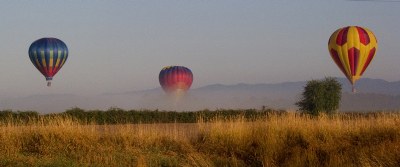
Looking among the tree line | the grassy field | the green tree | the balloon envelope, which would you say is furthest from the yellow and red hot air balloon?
the grassy field

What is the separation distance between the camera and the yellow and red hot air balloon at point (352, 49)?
47.7m

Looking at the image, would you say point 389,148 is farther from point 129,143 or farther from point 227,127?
point 129,143

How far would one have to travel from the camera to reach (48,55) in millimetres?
55188

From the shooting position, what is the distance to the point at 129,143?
66.8 feet

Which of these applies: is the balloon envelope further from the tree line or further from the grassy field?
the grassy field

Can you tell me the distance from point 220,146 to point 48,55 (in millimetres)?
37963

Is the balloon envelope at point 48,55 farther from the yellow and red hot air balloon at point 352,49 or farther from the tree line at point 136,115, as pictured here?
the yellow and red hot air balloon at point 352,49

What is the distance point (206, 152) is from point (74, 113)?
25335 mm

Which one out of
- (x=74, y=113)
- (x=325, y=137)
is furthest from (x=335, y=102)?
(x=325, y=137)

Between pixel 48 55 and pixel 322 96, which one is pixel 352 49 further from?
pixel 48 55

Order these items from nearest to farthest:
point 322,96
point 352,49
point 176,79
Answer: point 352,49, point 322,96, point 176,79

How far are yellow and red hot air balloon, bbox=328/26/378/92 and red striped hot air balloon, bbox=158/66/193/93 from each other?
80.1ft

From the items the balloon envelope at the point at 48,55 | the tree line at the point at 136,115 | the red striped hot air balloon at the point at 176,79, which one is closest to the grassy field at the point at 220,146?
the tree line at the point at 136,115

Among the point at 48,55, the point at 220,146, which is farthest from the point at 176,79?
the point at 220,146
